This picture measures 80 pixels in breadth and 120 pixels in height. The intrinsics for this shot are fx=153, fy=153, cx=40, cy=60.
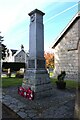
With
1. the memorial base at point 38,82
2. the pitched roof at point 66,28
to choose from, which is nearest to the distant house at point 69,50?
the pitched roof at point 66,28

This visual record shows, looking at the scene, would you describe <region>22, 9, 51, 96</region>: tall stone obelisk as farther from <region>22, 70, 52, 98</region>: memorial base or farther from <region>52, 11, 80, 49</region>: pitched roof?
<region>52, 11, 80, 49</region>: pitched roof

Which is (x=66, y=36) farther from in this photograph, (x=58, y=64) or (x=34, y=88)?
(x=34, y=88)

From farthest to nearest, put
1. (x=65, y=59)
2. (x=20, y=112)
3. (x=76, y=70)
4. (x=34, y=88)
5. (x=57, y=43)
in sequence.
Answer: (x=57, y=43), (x=65, y=59), (x=76, y=70), (x=34, y=88), (x=20, y=112)

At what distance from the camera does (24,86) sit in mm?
9570

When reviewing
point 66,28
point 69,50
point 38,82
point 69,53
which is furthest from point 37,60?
point 66,28

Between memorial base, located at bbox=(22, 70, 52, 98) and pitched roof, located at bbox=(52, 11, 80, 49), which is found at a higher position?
pitched roof, located at bbox=(52, 11, 80, 49)

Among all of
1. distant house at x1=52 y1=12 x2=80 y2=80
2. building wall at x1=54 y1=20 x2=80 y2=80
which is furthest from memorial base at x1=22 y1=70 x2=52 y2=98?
building wall at x1=54 y1=20 x2=80 y2=80

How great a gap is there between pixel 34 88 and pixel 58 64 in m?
10.7

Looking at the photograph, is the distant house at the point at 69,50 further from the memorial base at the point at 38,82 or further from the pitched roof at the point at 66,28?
the memorial base at the point at 38,82

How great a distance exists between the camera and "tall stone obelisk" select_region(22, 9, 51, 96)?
885 cm

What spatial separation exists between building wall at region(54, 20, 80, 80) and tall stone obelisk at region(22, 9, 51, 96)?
26.9ft

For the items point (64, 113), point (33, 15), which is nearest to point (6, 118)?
point (64, 113)

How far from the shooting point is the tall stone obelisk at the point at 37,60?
8.85 metres

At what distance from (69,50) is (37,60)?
30.5ft
